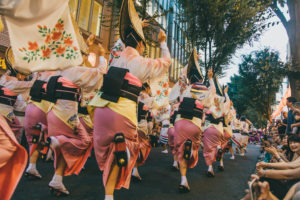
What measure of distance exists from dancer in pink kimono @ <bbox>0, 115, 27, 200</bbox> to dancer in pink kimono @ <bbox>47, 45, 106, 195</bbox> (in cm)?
130

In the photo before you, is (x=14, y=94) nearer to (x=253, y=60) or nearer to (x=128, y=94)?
(x=128, y=94)

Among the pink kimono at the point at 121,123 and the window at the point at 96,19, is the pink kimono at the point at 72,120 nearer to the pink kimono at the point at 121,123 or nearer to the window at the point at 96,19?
the pink kimono at the point at 121,123

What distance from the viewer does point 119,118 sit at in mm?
2342

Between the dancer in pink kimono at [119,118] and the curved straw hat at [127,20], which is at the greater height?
the curved straw hat at [127,20]

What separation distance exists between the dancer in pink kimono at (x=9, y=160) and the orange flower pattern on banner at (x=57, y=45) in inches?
22.6

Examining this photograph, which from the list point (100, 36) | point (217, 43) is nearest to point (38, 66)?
point (217, 43)

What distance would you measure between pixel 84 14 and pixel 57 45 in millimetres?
11903

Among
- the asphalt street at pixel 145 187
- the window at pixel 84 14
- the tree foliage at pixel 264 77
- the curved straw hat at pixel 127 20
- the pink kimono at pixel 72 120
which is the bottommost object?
the asphalt street at pixel 145 187

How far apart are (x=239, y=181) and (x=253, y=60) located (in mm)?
14286

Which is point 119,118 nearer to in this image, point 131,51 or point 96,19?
point 131,51

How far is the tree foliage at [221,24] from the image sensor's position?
8984 millimetres

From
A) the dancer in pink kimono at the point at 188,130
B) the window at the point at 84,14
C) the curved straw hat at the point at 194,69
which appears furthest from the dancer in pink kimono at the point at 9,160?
the window at the point at 84,14

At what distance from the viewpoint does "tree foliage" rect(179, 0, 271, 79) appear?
8.98 metres

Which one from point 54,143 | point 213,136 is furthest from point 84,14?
point 54,143
